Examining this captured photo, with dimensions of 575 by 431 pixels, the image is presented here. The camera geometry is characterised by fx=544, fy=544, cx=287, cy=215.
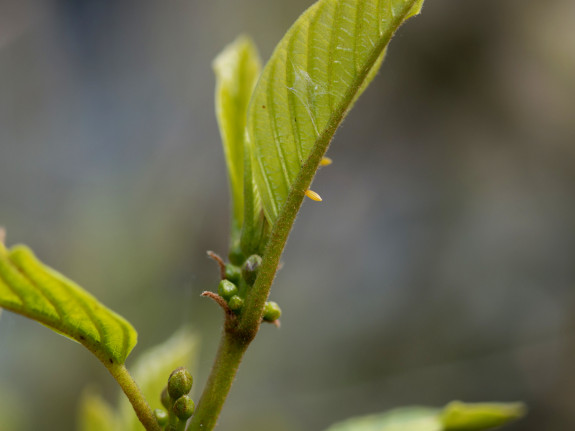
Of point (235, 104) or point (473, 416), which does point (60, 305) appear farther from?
point (473, 416)

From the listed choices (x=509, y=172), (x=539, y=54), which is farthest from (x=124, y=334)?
(x=539, y=54)

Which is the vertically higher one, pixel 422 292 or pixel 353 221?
pixel 353 221

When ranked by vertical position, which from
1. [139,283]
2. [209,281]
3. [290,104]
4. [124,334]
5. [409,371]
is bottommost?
[409,371]

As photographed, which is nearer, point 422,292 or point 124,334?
point 124,334

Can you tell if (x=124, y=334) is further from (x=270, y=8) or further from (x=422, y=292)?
(x=270, y=8)

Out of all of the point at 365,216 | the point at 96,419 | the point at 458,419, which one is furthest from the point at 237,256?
the point at 365,216

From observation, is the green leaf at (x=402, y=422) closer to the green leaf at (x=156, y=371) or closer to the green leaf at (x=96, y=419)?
the green leaf at (x=156, y=371)
